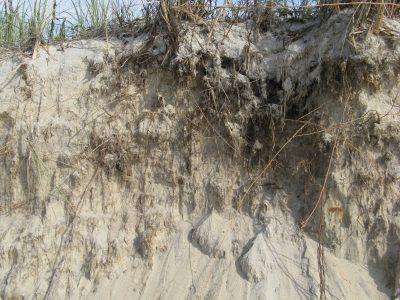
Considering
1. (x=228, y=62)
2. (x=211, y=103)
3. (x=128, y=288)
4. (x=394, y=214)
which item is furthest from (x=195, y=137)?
(x=394, y=214)

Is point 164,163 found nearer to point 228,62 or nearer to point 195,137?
point 195,137

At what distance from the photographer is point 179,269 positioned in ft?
9.89

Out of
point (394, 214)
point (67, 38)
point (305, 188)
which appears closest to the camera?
point (394, 214)

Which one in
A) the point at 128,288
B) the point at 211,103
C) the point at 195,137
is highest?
the point at 211,103

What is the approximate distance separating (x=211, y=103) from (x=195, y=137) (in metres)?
0.29

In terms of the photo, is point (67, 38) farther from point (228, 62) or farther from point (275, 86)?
point (275, 86)

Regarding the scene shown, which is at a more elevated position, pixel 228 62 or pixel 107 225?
pixel 228 62

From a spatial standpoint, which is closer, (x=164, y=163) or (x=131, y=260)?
(x=131, y=260)

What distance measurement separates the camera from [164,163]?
10.8ft


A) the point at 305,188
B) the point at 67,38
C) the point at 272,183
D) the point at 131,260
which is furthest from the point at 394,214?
the point at 67,38

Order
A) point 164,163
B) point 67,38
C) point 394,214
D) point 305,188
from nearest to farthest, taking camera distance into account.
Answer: point 394,214, point 305,188, point 164,163, point 67,38

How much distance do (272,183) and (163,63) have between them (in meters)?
1.29

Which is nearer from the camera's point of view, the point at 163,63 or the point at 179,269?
the point at 179,269

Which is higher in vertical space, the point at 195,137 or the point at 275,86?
the point at 275,86
